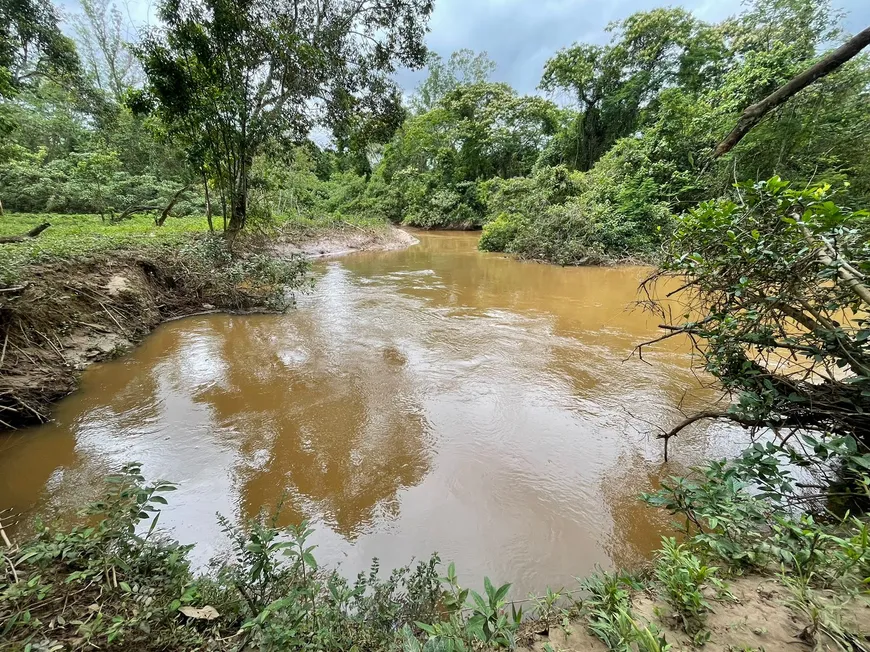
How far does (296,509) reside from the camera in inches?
97.4

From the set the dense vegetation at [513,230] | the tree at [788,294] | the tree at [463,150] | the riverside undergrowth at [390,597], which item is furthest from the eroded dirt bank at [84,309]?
the tree at [463,150]

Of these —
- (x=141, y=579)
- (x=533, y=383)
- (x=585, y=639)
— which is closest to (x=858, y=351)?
(x=585, y=639)

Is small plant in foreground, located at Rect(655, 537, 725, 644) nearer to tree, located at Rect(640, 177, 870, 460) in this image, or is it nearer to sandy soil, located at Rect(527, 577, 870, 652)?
sandy soil, located at Rect(527, 577, 870, 652)

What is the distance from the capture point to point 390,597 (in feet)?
6.08

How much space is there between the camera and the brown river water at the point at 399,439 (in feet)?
7.57

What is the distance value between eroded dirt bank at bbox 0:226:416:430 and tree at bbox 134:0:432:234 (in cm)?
→ 296

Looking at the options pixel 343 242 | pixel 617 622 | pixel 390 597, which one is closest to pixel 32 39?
pixel 343 242

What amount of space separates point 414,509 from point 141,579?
152 centimetres

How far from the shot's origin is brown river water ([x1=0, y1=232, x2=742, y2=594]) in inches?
90.9

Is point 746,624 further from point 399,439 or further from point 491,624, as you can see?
point 399,439

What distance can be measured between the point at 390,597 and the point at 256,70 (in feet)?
33.6

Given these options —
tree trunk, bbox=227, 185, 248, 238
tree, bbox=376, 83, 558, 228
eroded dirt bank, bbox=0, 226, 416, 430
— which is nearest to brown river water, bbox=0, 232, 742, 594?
eroded dirt bank, bbox=0, 226, 416, 430

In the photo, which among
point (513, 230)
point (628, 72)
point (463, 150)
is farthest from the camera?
point (463, 150)

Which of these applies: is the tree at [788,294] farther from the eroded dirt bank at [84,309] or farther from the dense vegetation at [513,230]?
the eroded dirt bank at [84,309]
